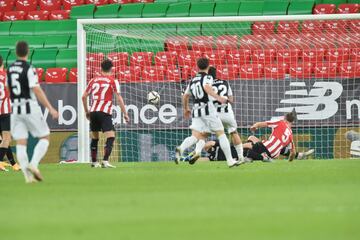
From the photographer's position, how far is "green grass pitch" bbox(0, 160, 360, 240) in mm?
7410

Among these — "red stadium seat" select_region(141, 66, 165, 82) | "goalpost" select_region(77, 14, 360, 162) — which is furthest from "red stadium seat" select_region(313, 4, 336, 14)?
"red stadium seat" select_region(141, 66, 165, 82)

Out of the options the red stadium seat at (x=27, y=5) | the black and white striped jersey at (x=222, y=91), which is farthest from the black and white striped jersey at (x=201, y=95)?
the red stadium seat at (x=27, y=5)

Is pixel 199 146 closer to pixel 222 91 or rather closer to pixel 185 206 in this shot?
pixel 222 91

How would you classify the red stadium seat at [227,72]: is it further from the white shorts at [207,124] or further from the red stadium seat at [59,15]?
the red stadium seat at [59,15]

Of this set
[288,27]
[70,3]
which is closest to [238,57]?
[288,27]

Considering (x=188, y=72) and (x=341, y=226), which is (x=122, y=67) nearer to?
(x=188, y=72)

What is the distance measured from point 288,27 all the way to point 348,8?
78.7 inches

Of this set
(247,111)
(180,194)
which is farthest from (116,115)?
(180,194)

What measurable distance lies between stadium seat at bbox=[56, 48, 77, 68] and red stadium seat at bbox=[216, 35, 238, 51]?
403 centimetres

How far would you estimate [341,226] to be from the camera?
762 centimetres

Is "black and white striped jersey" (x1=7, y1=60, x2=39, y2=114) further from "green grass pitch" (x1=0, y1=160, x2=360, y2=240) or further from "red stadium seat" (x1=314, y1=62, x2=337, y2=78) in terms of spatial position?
"red stadium seat" (x1=314, y1=62, x2=337, y2=78)

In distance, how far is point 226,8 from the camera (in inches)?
1011

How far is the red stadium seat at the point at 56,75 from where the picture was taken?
23219mm

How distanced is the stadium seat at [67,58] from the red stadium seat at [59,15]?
95.9 inches
